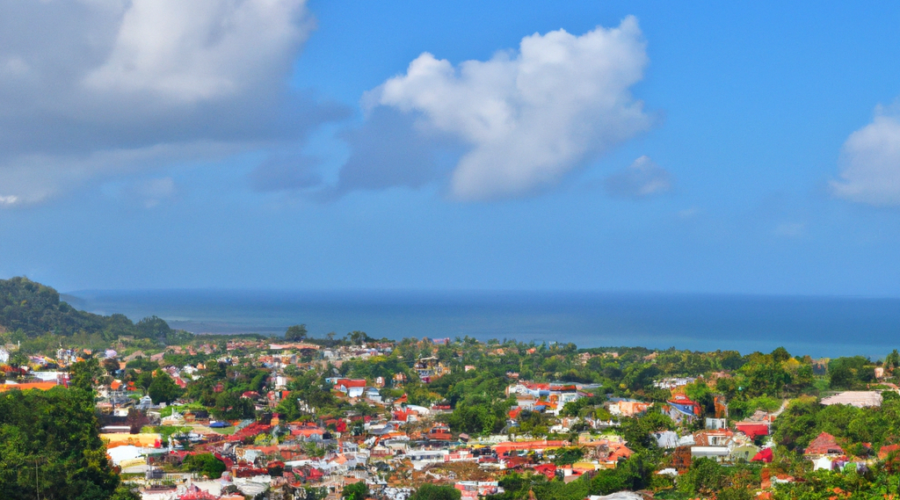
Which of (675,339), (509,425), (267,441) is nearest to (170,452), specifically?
(267,441)

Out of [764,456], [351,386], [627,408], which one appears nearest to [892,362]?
[627,408]

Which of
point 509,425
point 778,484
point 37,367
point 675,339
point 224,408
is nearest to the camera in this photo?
point 778,484

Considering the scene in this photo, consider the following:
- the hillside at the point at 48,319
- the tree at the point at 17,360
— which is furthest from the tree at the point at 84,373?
the hillside at the point at 48,319

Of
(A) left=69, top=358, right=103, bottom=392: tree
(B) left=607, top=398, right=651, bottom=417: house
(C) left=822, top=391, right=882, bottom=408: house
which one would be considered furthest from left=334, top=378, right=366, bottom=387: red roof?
(C) left=822, top=391, right=882, bottom=408: house

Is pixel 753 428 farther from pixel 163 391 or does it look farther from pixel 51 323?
pixel 51 323

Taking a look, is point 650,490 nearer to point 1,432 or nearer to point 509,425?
point 509,425
